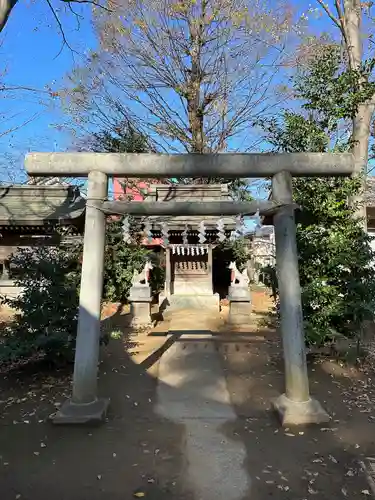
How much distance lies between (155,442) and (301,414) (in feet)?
5.63

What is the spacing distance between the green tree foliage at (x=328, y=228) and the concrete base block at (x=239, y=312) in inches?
206

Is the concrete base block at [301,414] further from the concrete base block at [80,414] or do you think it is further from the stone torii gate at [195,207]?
the concrete base block at [80,414]

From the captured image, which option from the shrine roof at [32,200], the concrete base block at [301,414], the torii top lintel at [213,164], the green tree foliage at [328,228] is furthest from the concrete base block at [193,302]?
the torii top lintel at [213,164]

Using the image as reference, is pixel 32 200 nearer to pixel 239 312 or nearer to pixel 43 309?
Result: pixel 43 309

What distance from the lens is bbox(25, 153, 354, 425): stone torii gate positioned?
4.49 m

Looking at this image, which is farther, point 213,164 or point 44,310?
point 44,310

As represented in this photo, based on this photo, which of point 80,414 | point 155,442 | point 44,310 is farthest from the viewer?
point 44,310

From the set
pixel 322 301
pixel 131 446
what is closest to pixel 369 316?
pixel 322 301

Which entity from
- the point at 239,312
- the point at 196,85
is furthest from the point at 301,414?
the point at 196,85

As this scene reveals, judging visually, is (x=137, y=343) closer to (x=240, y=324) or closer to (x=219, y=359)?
(x=219, y=359)

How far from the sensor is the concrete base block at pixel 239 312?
11.9m

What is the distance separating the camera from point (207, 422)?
4516mm

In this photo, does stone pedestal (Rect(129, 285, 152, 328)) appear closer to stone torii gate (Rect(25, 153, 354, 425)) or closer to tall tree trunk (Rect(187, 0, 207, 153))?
stone torii gate (Rect(25, 153, 354, 425))

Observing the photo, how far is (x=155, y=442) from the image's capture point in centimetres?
397
